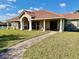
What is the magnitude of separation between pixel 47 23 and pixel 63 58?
22551 millimetres

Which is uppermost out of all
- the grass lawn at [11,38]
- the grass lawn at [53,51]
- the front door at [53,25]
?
the front door at [53,25]

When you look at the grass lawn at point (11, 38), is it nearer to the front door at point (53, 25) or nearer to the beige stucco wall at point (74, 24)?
the front door at point (53, 25)

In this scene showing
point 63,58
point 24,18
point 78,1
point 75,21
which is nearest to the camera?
point 63,58

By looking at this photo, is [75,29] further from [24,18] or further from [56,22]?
[24,18]

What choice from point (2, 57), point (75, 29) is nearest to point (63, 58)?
point (2, 57)

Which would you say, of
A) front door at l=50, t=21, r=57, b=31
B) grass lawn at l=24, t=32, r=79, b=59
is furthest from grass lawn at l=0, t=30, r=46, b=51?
front door at l=50, t=21, r=57, b=31

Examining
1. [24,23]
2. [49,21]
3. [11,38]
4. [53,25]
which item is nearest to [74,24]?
[53,25]

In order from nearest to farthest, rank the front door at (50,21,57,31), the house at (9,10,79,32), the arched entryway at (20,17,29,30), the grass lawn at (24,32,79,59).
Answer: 1. the grass lawn at (24,32,79,59)
2. the house at (9,10,79,32)
3. the front door at (50,21,57,31)
4. the arched entryway at (20,17,29,30)

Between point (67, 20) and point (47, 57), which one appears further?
point (67, 20)

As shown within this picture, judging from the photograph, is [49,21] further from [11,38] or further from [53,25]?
[11,38]

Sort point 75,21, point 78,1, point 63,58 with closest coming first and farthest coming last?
1. point 63,58
2. point 75,21
3. point 78,1

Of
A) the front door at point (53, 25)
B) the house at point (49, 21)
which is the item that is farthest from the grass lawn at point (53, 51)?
the front door at point (53, 25)

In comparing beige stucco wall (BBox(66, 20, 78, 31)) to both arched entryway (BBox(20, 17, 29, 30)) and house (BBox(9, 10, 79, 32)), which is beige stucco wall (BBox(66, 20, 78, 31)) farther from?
arched entryway (BBox(20, 17, 29, 30))

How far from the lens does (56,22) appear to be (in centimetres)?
2930
